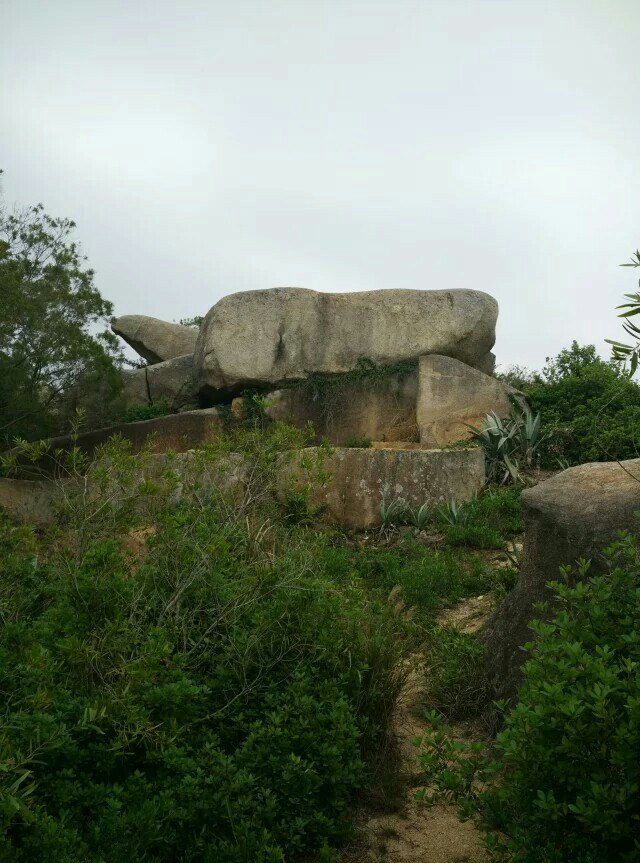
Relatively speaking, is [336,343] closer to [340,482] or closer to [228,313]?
[228,313]

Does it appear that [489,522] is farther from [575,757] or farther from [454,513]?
[575,757]

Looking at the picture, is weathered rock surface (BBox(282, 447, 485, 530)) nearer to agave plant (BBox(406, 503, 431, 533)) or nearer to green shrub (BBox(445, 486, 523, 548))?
agave plant (BBox(406, 503, 431, 533))

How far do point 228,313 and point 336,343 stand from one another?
1.97 m

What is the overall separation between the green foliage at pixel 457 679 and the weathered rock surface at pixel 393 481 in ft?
18.8

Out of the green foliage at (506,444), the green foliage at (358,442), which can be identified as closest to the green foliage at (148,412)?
the green foliage at (358,442)

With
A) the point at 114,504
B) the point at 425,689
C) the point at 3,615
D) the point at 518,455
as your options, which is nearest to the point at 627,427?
the point at 518,455

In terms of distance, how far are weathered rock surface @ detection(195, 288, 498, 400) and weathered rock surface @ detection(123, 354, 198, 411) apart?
202cm

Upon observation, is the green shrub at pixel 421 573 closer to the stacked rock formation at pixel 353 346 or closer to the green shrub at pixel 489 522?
the green shrub at pixel 489 522

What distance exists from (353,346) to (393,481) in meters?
3.43

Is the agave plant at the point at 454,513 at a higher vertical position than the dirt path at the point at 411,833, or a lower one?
higher

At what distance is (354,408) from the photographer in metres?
14.1

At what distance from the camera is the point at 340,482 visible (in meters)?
11.7

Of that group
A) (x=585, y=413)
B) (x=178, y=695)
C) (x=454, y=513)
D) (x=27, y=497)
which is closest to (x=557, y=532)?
(x=178, y=695)

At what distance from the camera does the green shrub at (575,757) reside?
2.62m
